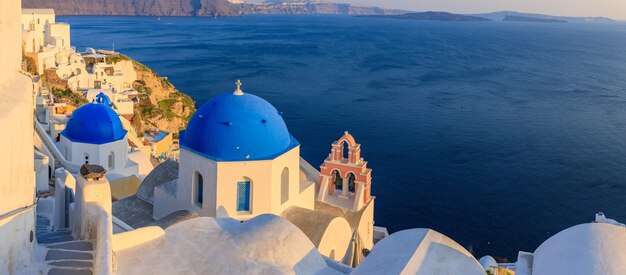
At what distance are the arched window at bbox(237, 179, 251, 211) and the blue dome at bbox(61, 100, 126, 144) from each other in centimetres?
693

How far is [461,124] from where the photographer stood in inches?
1499

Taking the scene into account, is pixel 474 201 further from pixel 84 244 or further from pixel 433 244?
pixel 84 244

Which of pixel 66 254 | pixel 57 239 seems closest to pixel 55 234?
pixel 57 239

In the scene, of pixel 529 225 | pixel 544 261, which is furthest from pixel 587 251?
pixel 529 225

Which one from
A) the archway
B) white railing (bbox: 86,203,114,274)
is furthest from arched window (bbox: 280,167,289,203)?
white railing (bbox: 86,203,114,274)

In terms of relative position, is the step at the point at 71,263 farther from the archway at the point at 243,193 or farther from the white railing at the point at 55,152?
the white railing at the point at 55,152

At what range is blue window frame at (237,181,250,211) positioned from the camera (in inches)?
419

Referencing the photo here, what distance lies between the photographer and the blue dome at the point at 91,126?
15883 millimetres

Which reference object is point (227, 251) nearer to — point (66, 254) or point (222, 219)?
point (222, 219)

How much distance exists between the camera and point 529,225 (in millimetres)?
24422

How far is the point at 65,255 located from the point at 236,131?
5.40 m

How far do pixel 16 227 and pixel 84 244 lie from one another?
2.88 feet

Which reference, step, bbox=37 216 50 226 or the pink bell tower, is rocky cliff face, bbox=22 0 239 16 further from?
step, bbox=37 216 50 226

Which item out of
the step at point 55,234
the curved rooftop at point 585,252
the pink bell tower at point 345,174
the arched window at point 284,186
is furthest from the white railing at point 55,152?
the curved rooftop at point 585,252
